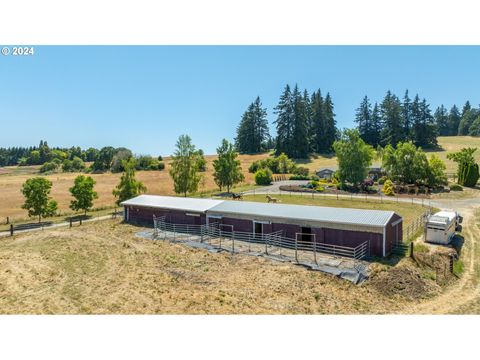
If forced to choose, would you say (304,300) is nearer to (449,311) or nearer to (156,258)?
(449,311)

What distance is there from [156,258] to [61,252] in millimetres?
5673

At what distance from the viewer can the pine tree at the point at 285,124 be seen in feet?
301

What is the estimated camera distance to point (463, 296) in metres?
15.2

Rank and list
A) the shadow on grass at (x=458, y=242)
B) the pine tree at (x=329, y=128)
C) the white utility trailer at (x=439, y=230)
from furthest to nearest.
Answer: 1. the pine tree at (x=329, y=128)
2. the white utility trailer at (x=439, y=230)
3. the shadow on grass at (x=458, y=242)

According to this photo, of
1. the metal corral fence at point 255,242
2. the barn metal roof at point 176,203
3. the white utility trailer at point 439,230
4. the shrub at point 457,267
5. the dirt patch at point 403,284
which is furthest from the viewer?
the barn metal roof at point 176,203

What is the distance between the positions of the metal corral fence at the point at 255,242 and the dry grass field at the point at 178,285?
5.13 feet

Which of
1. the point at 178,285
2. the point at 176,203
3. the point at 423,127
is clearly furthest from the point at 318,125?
the point at 178,285

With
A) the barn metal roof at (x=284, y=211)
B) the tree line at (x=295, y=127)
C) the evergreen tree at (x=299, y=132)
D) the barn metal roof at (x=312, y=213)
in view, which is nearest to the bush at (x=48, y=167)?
the tree line at (x=295, y=127)

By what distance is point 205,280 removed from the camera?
650 inches

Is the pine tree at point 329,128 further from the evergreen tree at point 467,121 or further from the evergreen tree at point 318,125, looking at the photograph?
the evergreen tree at point 467,121

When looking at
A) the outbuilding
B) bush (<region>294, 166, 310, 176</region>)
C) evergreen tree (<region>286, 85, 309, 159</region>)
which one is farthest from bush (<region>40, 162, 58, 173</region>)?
the outbuilding

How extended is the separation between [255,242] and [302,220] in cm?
378

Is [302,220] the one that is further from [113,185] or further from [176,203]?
[113,185]

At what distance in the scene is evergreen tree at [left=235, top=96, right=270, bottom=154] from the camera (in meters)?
104
